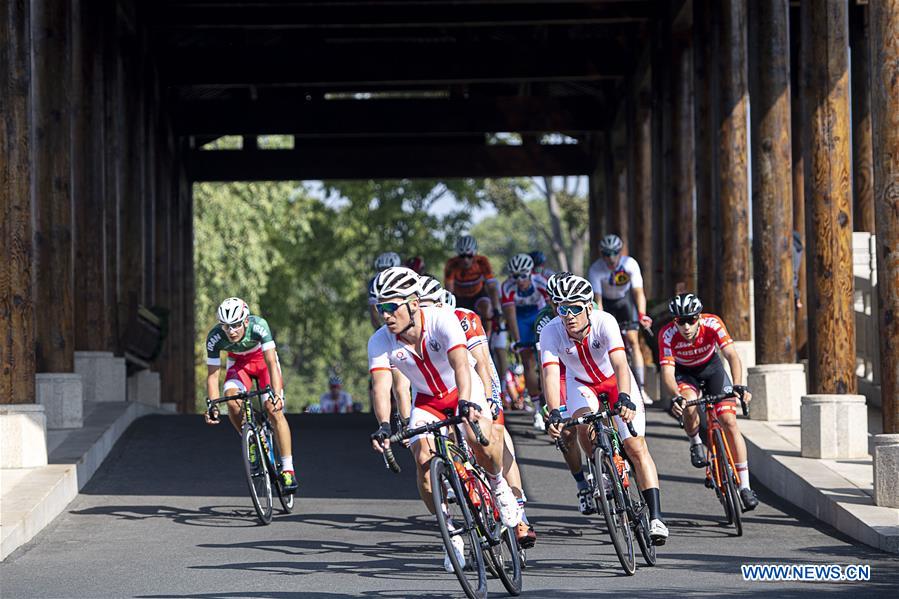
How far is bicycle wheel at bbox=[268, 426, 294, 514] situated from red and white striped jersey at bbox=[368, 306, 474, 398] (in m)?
4.09

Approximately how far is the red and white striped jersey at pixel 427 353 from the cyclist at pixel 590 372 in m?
1.12

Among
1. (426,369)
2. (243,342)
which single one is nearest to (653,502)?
(426,369)

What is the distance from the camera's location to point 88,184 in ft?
74.5

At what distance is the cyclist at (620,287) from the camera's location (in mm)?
18688

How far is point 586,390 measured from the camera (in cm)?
1194

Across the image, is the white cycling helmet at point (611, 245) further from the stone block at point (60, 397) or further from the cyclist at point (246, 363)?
the stone block at point (60, 397)

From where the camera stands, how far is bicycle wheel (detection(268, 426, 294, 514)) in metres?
14.2

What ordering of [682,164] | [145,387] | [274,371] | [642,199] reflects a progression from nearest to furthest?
[274,371] < [682,164] < [145,387] < [642,199]

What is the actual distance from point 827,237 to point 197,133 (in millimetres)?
20807

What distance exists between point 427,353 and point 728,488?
3630mm

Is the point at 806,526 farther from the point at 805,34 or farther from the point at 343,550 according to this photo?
the point at 805,34

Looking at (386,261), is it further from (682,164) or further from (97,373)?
(682,164)

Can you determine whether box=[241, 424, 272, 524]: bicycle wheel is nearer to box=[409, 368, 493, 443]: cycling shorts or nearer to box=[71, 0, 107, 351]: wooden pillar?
box=[409, 368, 493, 443]: cycling shorts

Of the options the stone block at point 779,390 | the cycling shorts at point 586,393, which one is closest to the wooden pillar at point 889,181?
the cycling shorts at point 586,393
